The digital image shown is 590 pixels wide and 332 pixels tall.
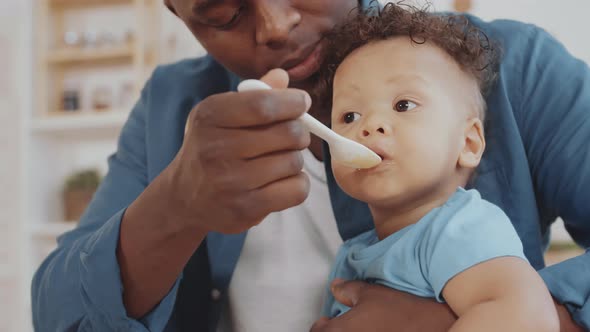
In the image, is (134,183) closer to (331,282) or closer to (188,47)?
(331,282)

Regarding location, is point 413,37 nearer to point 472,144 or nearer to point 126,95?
point 472,144

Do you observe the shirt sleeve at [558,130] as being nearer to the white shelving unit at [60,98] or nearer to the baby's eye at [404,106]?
the baby's eye at [404,106]

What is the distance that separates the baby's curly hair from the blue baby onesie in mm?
211

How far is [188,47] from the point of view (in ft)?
9.16

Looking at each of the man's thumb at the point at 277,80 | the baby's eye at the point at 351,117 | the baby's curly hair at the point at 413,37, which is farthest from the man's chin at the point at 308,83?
the man's thumb at the point at 277,80

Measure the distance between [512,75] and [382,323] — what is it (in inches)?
19.4

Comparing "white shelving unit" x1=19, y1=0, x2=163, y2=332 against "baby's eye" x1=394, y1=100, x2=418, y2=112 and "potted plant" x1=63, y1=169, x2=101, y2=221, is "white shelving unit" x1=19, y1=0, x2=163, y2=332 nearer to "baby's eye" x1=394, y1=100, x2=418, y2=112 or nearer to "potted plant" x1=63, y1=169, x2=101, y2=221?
"potted plant" x1=63, y1=169, x2=101, y2=221

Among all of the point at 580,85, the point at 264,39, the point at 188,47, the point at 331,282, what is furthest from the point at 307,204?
the point at 188,47

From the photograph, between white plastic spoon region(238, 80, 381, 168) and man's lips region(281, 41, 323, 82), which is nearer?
white plastic spoon region(238, 80, 381, 168)

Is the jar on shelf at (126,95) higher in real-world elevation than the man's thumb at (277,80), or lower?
lower

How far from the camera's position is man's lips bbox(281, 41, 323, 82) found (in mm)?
989

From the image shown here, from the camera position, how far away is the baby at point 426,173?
2.34 ft

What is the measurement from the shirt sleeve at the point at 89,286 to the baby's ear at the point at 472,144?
452 millimetres

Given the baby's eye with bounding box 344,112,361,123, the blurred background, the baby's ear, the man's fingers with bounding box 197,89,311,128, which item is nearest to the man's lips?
the baby's eye with bounding box 344,112,361,123
